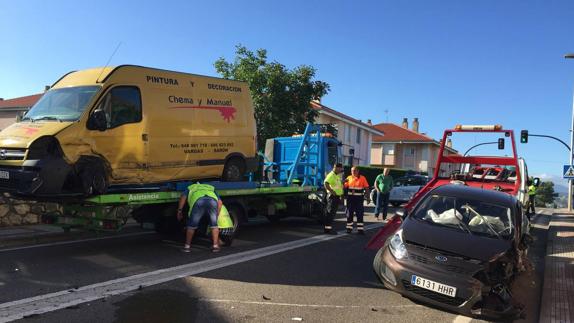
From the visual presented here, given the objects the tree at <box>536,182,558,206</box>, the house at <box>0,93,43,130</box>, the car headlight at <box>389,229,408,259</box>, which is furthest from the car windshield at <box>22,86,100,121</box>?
the tree at <box>536,182,558,206</box>

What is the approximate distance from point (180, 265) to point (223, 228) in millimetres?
1605

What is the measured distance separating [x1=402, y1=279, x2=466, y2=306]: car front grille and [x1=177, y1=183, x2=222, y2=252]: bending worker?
3.98 m

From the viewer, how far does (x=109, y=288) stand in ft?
19.7

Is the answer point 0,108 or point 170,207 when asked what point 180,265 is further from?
point 0,108

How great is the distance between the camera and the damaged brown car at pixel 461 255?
5344 mm

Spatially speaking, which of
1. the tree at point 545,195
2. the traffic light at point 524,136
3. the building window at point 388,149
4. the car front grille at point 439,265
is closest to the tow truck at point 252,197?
the car front grille at point 439,265

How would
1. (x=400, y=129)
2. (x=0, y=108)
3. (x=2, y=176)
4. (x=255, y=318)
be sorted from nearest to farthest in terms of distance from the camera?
(x=255, y=318)
(x=2, y=176)
(x=0, y=108)
(x=400, y=129)

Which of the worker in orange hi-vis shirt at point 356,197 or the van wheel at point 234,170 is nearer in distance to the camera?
the van wheel at point 234,170

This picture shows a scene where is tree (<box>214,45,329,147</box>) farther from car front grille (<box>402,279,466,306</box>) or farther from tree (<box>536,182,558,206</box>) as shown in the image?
tree (<box>536,182,558,206</box>)

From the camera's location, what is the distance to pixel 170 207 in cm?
919

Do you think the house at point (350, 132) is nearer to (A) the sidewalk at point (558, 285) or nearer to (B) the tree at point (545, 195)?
(A) the sidewalk at point (558, 285)

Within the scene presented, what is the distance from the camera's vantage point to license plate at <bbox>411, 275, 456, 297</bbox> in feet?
17.5

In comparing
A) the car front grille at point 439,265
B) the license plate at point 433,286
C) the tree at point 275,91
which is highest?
the tree at point 275,91

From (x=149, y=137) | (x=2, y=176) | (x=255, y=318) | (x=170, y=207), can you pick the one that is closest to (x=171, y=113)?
(x=149, y=137)
